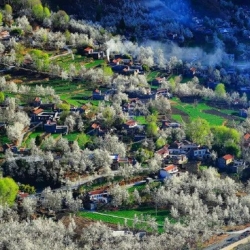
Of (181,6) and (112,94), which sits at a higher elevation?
(181,6)

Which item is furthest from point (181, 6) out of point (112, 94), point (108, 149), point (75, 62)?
point (108, 149)

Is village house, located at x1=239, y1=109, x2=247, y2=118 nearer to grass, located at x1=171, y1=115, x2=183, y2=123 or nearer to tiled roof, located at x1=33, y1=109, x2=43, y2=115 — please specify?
grass, located at x1=171, y1=115, x2=183, y2=123

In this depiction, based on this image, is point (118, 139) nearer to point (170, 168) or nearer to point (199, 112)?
point (170, 168)

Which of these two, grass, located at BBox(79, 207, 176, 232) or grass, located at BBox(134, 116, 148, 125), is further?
grass, located at BBox(134, 116, 148, 125)

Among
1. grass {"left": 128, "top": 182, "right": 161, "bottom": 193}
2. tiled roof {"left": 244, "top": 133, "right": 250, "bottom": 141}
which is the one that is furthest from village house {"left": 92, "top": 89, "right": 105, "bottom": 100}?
grass {"left": 128, "top": 182, "right": 161, "bottom": 193}

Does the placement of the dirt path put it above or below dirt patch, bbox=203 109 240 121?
below

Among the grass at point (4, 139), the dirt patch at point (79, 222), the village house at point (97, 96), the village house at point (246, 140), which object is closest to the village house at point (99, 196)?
the dirt patch at point (79, 222)

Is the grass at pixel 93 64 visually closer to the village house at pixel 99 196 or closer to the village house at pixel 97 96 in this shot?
the village house at pixel 97 96

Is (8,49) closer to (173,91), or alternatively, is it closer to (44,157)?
(173,91)

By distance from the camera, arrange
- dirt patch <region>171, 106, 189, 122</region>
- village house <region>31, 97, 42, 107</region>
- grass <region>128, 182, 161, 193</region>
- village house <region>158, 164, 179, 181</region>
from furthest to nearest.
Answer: dirt patch <region>171, 106, 189, 122</region>
village house <region>31, 97, 42, 107</region>
village house <region>158, 164, 179, 181</region>
grass <region>128, 182, 161, 193</region>
